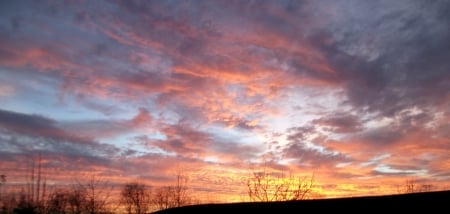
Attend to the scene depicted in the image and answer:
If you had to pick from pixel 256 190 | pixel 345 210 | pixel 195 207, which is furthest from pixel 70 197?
pixel 345 210

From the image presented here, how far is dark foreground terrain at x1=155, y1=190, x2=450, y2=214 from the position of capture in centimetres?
400

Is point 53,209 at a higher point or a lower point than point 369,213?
lower

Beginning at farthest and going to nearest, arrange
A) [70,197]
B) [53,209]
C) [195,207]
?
[70,197] < [53,209] < [195,207]

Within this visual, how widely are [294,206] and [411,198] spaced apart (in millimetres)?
1389

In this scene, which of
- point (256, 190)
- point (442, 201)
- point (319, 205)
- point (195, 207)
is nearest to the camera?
point (442, 201)

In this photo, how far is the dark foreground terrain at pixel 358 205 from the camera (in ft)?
13.1

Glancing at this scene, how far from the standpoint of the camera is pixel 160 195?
19.4 meters

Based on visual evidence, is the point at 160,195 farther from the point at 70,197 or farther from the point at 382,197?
the point at 382,197

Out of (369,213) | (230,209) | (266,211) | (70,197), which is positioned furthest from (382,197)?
(70,197)

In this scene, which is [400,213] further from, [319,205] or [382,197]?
[319,205]

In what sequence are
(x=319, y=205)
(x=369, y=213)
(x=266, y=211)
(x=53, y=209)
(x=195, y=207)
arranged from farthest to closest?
(x=53, y=209) → (x=195, y=207) → (x=266, y=211) → (x=319, y=205) → (x=369, y=213)

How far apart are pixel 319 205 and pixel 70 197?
13.1 m

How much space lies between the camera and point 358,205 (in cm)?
446

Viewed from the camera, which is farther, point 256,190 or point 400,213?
point 256,190
